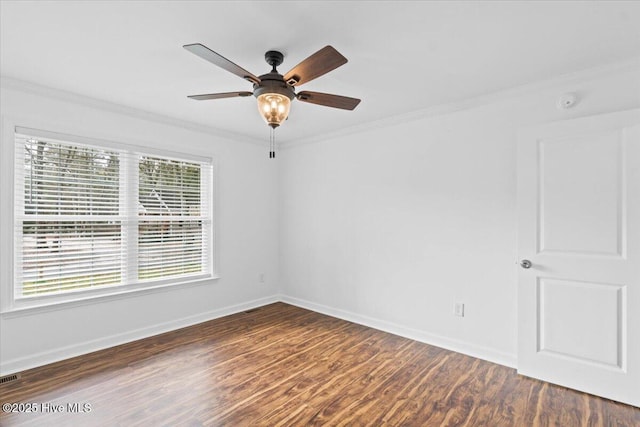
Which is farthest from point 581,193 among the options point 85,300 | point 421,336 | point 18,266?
point 18,266

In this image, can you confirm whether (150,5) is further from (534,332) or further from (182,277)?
(534,332)

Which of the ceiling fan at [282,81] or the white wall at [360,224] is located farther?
the white wall at [360,224]

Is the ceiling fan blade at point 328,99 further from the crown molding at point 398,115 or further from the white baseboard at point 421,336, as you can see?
the white baseboard at point 421,336

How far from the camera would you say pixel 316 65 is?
1.82m

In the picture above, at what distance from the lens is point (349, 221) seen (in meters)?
4.06

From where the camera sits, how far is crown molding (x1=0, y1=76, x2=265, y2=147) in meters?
2.66

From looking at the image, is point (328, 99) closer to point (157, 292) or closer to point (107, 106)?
point (107, 106)

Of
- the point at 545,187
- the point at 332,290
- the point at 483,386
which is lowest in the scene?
the point at 483,386

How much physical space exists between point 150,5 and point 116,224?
2319 millimetres

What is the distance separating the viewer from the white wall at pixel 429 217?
281 cm

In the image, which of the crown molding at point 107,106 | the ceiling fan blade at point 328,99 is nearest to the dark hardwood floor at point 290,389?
the ceiling fan blade at point 328,99

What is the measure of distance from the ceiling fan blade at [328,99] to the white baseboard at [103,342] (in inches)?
115

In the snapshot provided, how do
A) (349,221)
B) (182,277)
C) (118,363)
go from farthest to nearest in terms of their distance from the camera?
(349,221) < (182,277) < (118,363)

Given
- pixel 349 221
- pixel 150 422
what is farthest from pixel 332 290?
pixel 150 422
